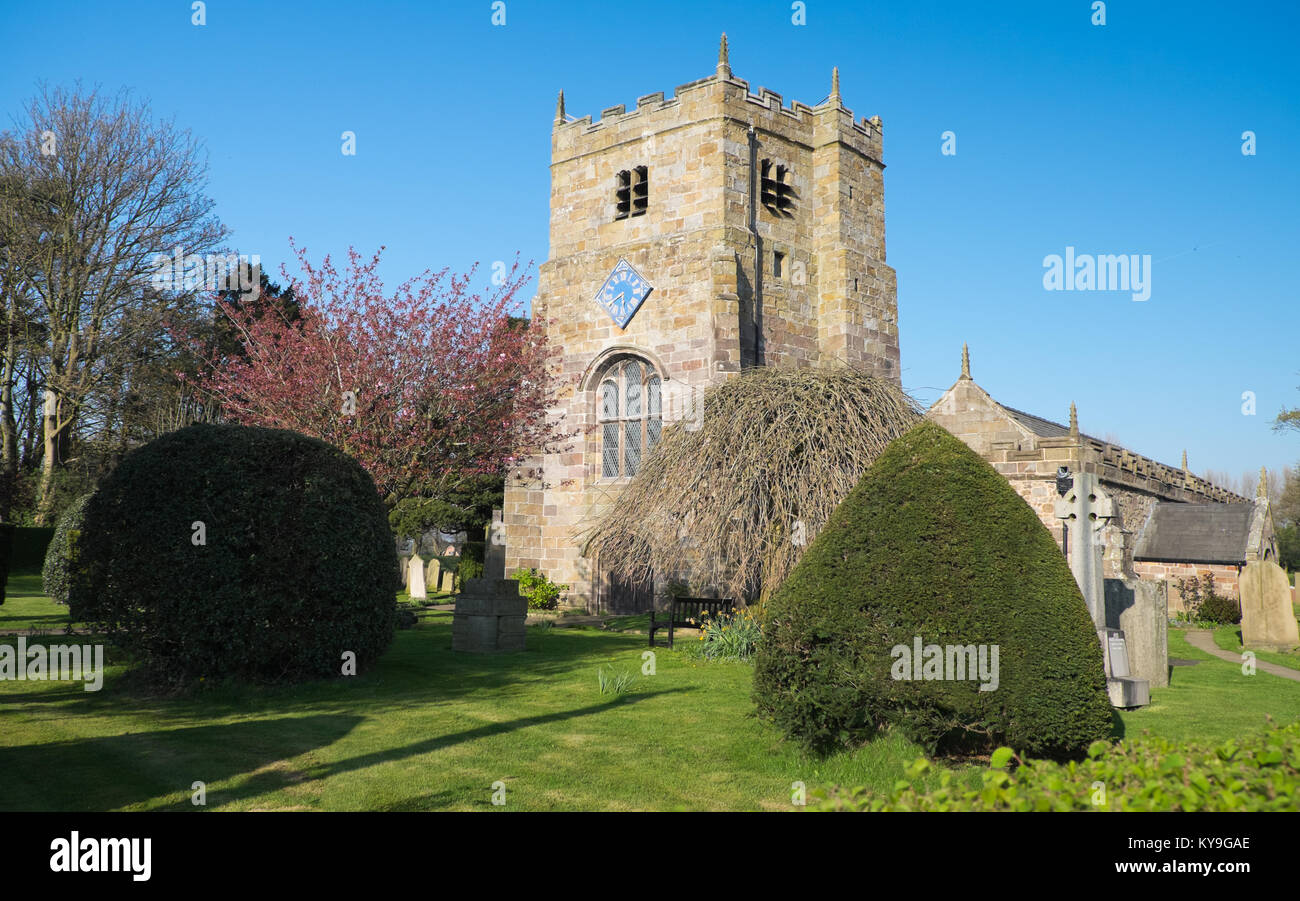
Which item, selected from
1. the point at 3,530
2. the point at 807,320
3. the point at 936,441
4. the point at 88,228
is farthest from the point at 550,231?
the point at 936,441

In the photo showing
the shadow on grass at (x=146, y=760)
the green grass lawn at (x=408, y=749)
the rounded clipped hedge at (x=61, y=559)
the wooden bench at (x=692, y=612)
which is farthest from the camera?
the rounded clipped hedge at (x=61, y=559)

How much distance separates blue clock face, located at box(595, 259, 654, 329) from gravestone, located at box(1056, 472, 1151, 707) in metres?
12.1

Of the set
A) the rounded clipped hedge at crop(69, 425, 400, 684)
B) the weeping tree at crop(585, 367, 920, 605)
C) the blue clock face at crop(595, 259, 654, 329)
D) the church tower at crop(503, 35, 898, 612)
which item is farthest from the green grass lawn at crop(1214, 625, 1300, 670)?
the rounded clipped hedge at crop(69, 425, 400, 684)

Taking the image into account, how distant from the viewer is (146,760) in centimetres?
674

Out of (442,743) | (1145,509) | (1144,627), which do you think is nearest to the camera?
(442,743)

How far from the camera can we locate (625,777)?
6562 mm

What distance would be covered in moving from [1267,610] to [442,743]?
15890 millimetres

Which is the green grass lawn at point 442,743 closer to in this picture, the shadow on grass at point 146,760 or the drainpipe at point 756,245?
the shadow on grass at point 146,760

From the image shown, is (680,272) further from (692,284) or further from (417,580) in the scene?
(417,580)

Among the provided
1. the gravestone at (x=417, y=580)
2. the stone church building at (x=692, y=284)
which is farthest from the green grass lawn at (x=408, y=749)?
the gravestone at (x=417, y=580)

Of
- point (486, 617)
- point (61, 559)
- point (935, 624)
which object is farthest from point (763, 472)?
point (61, 559)

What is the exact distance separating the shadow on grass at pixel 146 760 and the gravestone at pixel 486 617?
4.83 m

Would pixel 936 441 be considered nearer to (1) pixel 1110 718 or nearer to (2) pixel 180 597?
(1) pixel 1110 718

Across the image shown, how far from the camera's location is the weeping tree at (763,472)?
1274cm
